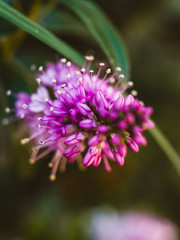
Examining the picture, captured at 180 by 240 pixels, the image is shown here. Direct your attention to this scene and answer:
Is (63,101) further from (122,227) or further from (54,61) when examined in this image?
(122,227)

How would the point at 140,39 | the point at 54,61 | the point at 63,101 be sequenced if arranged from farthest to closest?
1. the point at 140,39
2. the point at 54,61
3. the point at 63,101

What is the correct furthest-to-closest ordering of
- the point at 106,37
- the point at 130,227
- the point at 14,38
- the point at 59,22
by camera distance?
the point at 130,227 → the point at 59,22 → the point at 14,38 → the point at 106,37

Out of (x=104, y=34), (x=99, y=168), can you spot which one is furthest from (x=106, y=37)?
(x=99, y=168)

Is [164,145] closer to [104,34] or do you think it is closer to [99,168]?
[104,34]

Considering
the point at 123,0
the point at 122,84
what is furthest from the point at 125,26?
the point at 122,84

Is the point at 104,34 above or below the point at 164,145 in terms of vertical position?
above

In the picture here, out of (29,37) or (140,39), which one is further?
(140,39)

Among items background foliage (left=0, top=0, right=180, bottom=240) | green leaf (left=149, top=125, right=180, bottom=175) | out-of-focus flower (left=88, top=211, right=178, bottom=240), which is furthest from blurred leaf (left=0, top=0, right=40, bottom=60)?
out-of-focus flower (left=88, top=211, right=178, bottom=240)

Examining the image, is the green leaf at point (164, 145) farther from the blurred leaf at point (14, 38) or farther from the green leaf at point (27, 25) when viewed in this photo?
the blurred leaf at point (14, 38)
